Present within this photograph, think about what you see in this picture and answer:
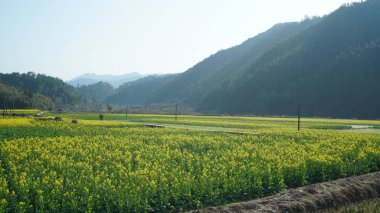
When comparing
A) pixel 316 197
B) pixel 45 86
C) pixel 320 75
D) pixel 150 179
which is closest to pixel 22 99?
pixel 45 86

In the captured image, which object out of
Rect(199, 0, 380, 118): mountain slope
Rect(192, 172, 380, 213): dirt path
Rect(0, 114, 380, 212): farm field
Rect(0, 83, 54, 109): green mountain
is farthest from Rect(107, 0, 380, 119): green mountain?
Rect(192, 172, 380, 213): dirt path

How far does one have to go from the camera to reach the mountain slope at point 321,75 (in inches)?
4154

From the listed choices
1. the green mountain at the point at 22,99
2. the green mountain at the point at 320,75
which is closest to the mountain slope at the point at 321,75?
the green mountain at the point at 320,75

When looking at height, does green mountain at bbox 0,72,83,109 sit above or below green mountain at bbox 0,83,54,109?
above

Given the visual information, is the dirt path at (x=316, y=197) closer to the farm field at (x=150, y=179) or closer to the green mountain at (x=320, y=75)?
the farm field at (x=150, y=179)

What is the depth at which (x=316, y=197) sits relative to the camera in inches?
468

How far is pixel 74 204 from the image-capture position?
9906mm

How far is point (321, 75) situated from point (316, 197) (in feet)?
368

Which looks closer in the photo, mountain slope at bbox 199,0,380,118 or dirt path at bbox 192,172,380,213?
dirt path at bbox 192,172,380,213

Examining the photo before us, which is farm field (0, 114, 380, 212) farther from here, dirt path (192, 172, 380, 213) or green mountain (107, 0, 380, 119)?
green mountain (107, 0, 380, 119)

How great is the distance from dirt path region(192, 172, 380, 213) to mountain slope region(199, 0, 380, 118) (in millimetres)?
87923

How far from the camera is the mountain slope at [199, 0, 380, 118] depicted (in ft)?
346

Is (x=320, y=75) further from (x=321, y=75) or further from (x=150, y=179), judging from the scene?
(x=150, y=179)

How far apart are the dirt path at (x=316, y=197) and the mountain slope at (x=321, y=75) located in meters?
87.9
